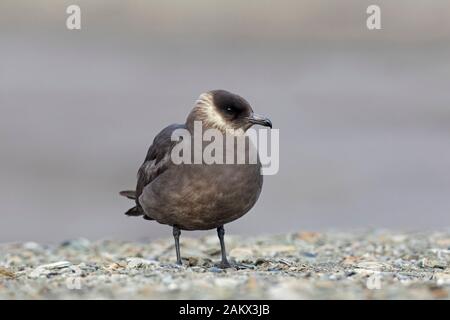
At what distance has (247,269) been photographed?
717cm

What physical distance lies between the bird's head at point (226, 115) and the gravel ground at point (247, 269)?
3.62 ft

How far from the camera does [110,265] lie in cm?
737

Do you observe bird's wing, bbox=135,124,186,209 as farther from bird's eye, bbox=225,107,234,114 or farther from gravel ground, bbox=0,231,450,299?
gravel ground, bbox=0,231,450,299

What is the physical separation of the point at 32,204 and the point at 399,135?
5.92m

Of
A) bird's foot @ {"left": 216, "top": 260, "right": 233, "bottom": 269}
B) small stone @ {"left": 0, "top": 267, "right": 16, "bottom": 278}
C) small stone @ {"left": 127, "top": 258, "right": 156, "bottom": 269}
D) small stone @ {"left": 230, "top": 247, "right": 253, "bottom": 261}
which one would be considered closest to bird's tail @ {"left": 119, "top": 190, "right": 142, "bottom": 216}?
small stone @ {"left": 127, "top": 258, "right": 156, "bottom": 269}

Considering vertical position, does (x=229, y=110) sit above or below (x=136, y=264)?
above

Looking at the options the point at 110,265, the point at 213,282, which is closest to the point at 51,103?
the point at 110,265

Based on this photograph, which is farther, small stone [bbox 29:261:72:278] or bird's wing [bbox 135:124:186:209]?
bird's wing [bbox 135:124:186:209]

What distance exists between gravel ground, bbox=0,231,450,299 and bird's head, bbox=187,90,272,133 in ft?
3.62

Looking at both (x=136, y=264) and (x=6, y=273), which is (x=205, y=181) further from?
(x=6, y=273)

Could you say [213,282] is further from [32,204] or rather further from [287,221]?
[32,204]

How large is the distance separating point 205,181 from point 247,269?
76 cm

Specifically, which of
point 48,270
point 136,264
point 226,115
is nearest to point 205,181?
point 226,115

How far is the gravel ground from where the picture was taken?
18.3 ft
